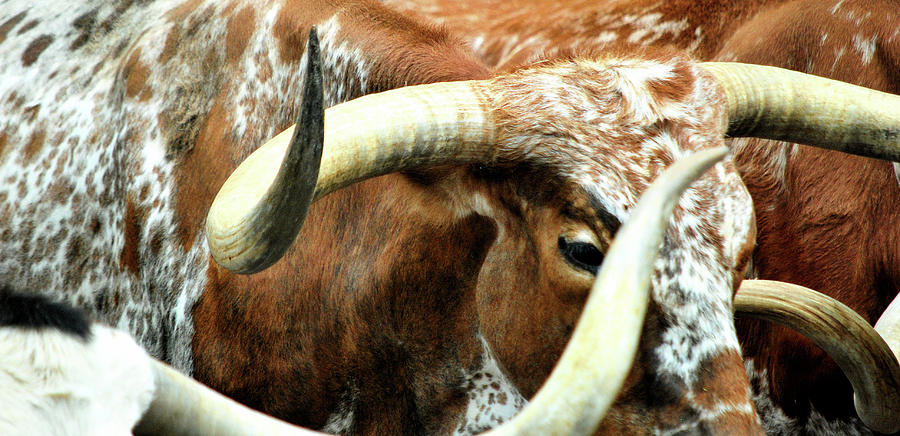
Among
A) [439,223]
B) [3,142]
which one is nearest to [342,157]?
[439,223]

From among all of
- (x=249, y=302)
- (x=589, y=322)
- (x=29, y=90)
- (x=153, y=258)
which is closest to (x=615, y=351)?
(x=589, y=322)

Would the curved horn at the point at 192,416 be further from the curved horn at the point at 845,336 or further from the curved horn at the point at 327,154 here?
the curved horn at the point at 845,336

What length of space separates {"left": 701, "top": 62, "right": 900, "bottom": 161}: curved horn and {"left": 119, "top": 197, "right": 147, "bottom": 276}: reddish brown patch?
7.02ft

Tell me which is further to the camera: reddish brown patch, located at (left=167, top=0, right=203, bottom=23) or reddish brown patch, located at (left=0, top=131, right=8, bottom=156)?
reddish brown patch, located at (left=0, top=131, right=8, bottom=156)

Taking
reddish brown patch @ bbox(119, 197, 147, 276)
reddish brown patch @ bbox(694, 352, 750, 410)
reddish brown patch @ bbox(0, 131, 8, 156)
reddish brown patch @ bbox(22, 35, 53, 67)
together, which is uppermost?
reddish brown patch @ bbox(22, 35, 53, 67)

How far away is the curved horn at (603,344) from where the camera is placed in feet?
4.84

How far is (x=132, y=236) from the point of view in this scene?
3482mm

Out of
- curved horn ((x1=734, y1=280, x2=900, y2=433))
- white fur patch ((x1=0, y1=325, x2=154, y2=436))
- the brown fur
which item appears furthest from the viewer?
the brown fur

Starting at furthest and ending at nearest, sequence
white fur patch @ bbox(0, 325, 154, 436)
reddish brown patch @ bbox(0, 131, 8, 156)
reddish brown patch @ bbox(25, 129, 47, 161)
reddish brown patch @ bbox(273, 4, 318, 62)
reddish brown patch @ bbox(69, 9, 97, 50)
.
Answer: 1. reddish brown patch @ bbox(69, 9, 97, 50)
2. reddish brown patch @ bbox(0, 131, 8, 156)
3. reddish brown patch @ bbox(25, 129, 47, 161)
4. reddish brown patch @ bbox(273, 4, 318, 62)
5. white fur patch @ bbox(0, 325, 154, 436)

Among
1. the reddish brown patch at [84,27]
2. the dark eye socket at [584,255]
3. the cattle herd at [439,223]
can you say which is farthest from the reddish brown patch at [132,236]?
the dark eye socket at [584,255]

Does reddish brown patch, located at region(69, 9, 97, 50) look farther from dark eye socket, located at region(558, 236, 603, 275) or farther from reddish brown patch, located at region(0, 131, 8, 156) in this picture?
dark eye socket, located at region(558, 236, 603, 275)

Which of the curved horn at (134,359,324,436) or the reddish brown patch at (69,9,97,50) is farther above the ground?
the reddish brown patch at (69,9,97,50)

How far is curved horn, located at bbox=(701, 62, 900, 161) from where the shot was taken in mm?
2734

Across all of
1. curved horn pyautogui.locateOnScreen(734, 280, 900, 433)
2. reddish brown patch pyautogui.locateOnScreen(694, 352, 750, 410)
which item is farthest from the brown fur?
reddish brown patch pyautogui.locateOnScreen(694, 352, 750, 410)
